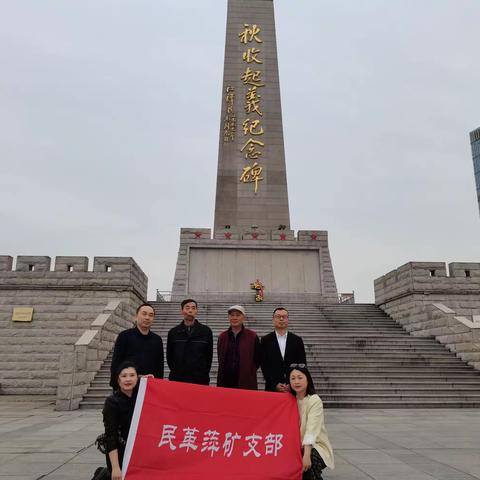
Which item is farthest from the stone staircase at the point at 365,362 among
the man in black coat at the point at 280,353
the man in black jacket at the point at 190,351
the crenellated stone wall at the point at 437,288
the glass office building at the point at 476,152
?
the glass office building at the point at 476,152

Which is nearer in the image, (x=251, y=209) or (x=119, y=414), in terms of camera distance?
(x=119, y=414)

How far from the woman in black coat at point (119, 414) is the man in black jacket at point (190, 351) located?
3.24 feet

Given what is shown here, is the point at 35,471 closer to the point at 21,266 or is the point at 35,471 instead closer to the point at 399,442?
the point at 399,442

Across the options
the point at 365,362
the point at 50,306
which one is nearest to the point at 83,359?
the point at 50,306

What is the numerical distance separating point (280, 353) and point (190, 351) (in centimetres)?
97

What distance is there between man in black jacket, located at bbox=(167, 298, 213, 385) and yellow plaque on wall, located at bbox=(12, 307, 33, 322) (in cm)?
909

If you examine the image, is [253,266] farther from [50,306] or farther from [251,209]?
[50,306]

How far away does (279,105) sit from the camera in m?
21.7

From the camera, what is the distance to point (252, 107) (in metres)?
21.5

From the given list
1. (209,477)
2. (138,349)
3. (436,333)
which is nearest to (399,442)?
(209,477)

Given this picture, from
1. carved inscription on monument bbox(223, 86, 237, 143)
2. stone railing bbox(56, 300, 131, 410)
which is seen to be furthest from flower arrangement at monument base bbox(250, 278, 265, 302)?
carved inscription on monument bbox(223, 86, 237, 143)

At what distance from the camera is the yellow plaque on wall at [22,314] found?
12.1 m

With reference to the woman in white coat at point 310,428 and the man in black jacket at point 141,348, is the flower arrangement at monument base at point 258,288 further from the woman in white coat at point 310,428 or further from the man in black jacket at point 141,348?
the woman in white coat at point 310,428

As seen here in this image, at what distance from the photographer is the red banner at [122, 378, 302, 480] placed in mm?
3438
